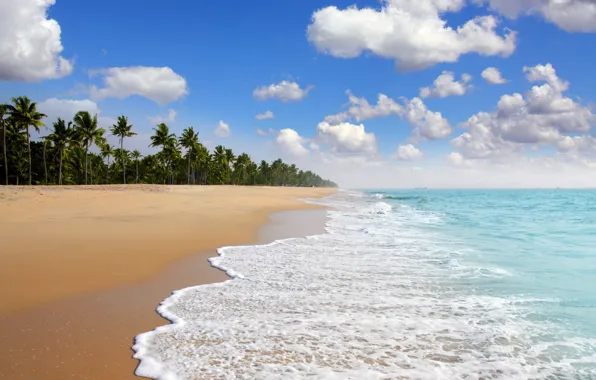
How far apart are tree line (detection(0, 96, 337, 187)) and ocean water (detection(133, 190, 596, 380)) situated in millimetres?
49579

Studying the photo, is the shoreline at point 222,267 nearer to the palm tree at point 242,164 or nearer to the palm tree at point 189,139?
the palm tree at point 189,139

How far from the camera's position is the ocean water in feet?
14.5

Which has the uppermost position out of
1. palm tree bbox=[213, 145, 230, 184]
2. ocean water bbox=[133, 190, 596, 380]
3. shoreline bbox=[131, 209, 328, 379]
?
palm tree bbox=[213, 145, 230, 184]

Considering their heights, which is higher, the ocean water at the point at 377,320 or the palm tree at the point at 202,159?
the palm tree at the point at 202,159

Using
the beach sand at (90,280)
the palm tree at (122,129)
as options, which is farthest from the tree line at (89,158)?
the beach sand at (90,280)

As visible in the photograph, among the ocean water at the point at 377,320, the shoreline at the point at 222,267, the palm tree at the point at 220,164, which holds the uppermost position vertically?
the palm tree at the point at 220,164

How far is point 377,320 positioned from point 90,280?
17.3ft

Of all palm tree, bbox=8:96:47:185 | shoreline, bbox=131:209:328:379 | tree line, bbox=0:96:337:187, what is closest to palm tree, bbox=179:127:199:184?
tree line, bbox=0:96:337:187

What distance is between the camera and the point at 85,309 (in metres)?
5.85

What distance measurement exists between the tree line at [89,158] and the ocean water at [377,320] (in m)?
49.6

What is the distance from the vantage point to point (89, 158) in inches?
3125

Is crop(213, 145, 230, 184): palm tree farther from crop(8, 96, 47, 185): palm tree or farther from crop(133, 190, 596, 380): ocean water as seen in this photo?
crop(133, 190, 596, 380): ocean water

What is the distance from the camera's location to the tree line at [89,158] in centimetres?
5388

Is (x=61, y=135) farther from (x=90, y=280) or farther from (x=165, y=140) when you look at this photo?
(x=90, y=280)
